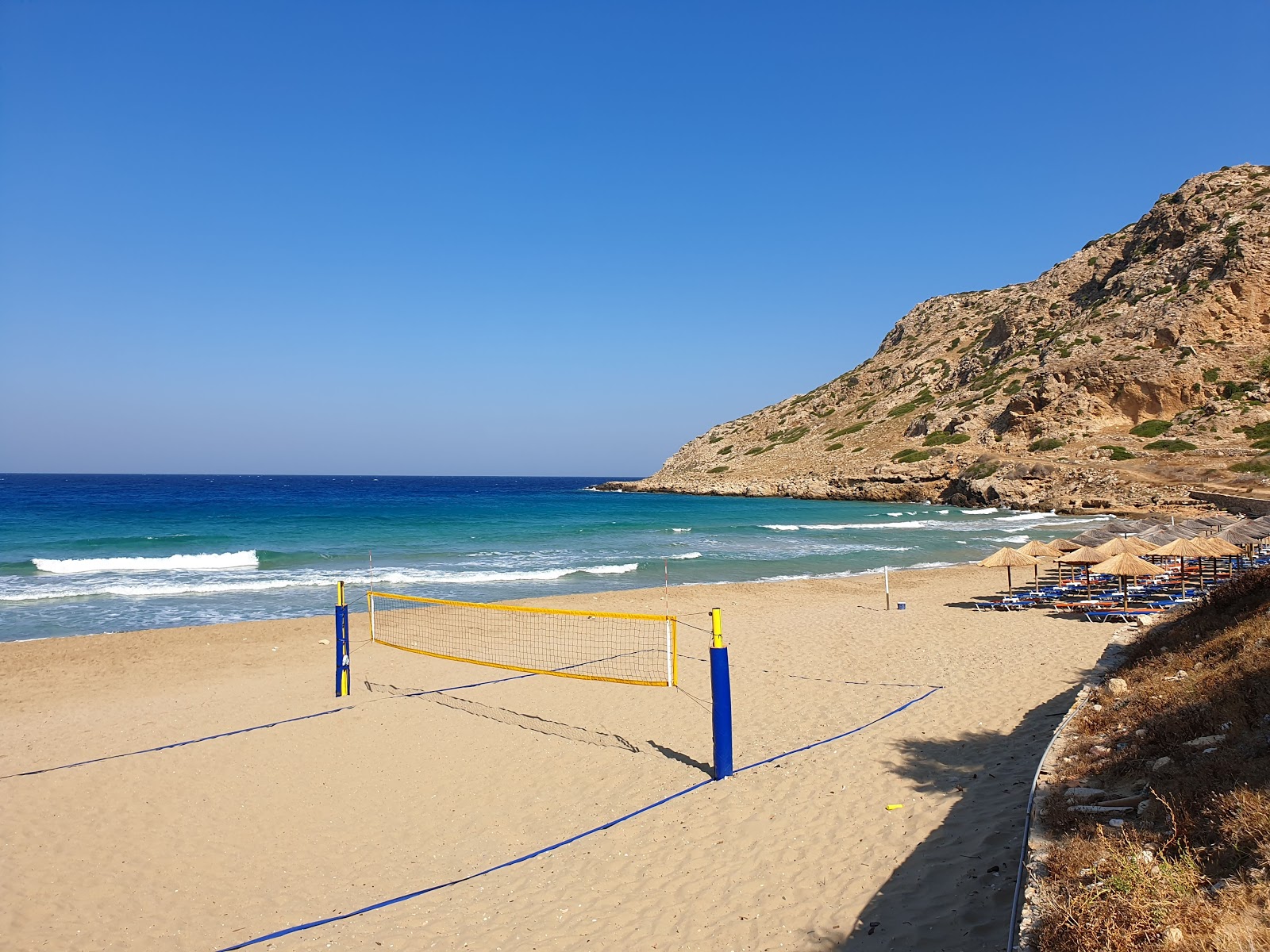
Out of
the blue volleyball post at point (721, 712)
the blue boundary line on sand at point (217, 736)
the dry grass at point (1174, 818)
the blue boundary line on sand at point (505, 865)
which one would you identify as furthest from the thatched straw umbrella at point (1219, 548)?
the blue boundary line on sand at point (217, 736)

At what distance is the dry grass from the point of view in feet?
9.63

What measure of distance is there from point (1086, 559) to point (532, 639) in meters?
12.3

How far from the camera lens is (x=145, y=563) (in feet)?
95.2

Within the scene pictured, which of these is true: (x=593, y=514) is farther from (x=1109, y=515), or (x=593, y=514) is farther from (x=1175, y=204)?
(x=1175, y=204)

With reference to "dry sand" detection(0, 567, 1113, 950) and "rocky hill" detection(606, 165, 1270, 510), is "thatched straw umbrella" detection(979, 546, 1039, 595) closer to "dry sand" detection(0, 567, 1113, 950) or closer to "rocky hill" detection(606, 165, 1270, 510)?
"dry sand" detection(0, 567, 1113, 950)

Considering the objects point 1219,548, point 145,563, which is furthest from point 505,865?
point 145,563

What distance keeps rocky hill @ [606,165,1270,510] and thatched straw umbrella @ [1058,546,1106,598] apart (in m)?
28.3

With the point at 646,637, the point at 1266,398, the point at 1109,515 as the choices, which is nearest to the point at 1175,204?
the point at 1266,398

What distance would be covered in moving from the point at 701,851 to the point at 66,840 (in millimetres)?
5360

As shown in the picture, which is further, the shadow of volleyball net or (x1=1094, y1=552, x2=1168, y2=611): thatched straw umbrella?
(x1=1094, y1=552, x2=1168, y2=611): thatched straw umbrella

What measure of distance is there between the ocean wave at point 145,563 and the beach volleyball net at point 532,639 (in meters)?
12.9

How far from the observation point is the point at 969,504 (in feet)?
189

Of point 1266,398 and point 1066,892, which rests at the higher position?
point 1266,398

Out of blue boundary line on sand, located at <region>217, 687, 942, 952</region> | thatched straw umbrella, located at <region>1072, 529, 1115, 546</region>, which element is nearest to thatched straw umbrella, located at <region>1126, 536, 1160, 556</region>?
thatched straw umbrella, located at <region>1072, 529, 1115, 546</region>
